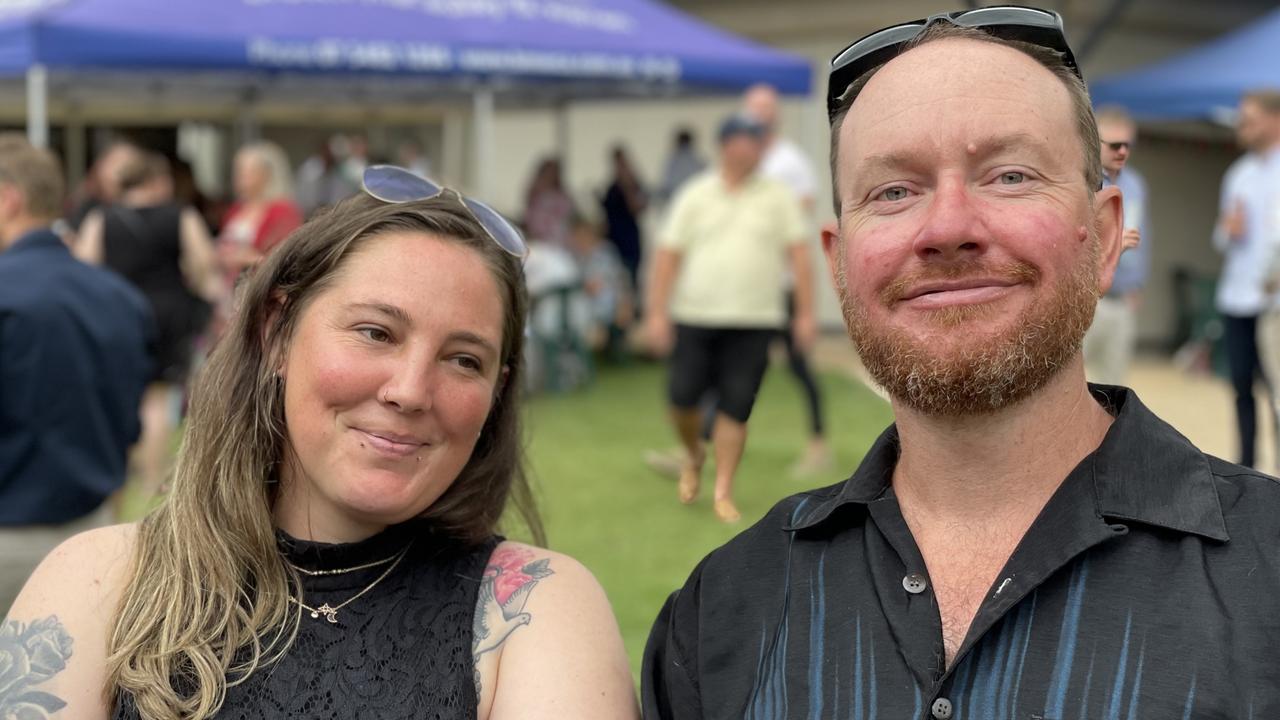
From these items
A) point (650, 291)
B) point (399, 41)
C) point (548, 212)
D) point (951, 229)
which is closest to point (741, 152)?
point (650, 291)

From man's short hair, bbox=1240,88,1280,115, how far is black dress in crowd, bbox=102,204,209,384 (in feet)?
18.4

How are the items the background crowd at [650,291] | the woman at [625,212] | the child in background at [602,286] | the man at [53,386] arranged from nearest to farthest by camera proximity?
the background crowd at [650,291] < the man at [53,386] < the child in background at [602,286] < the woman at [625,212]

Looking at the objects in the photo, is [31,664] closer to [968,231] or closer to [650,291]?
[968,231]

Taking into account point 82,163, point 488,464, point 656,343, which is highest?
point 488,464

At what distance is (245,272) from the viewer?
7.68 feet

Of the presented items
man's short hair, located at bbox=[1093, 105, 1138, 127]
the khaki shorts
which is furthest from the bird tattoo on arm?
the khaki shorts

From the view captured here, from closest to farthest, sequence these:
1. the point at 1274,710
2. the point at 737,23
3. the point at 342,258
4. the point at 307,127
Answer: the point at 1274,710 → the point at 342,258 → the point at 737,23 → the point at 307,127

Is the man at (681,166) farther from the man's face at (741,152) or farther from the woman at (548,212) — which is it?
the man's face at (741,152)

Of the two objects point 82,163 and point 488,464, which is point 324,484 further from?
point 82,163

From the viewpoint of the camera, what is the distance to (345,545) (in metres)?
2.11

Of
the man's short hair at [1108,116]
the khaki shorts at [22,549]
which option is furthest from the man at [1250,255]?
the khaki shorts at [22,549]

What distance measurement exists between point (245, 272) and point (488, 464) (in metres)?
0.53

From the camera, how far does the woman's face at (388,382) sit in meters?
2.03

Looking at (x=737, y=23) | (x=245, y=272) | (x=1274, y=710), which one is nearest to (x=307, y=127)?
(x=737, y=23)
